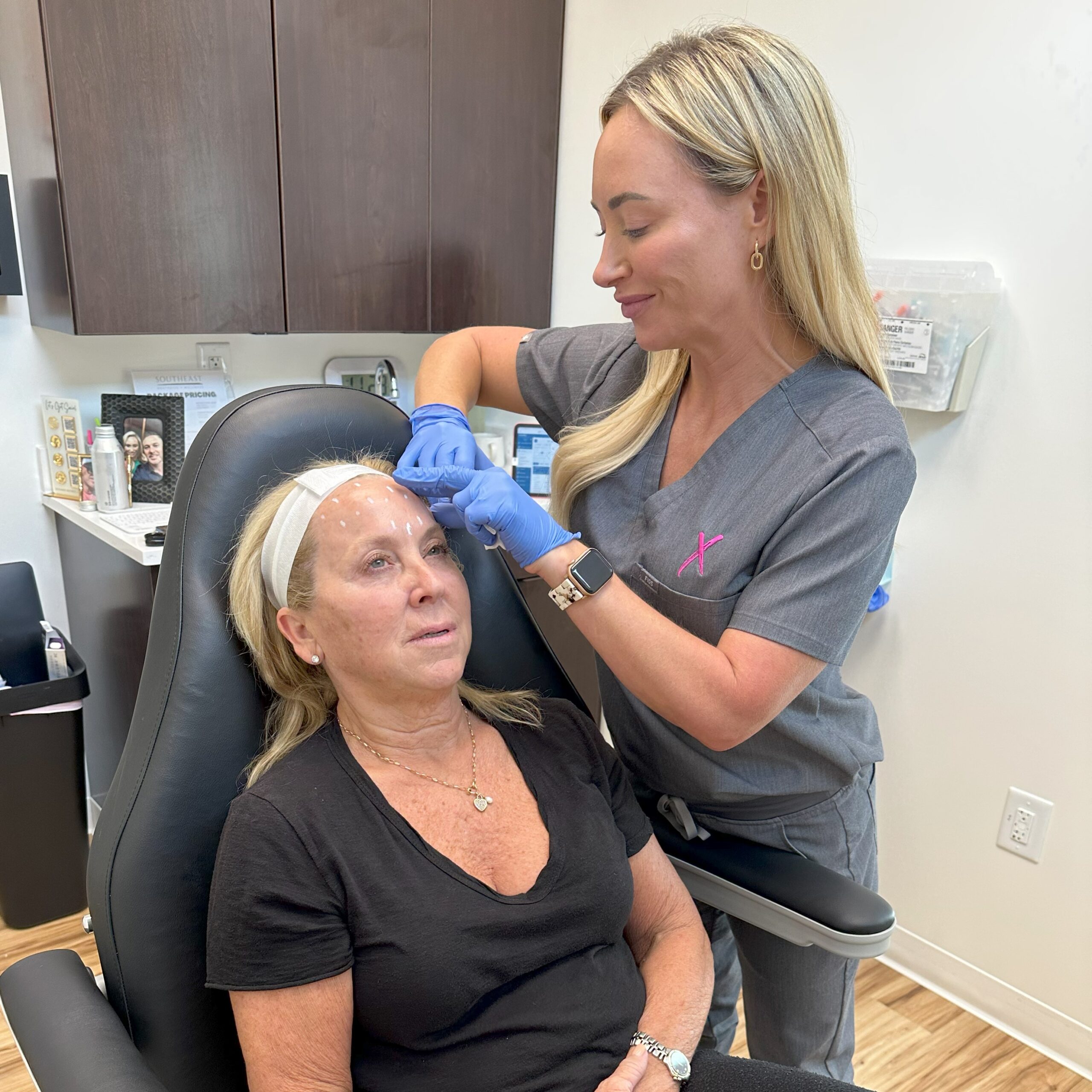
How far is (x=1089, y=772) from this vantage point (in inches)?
70.4

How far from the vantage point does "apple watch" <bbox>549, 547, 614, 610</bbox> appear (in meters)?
1.02

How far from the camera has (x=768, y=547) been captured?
1075mm

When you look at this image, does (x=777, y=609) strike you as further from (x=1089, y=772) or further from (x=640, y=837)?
(x=1089, y=772)

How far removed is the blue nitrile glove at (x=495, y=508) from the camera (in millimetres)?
1026

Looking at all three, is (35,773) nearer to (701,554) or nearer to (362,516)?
(362,516)

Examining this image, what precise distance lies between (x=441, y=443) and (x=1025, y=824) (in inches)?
57.5

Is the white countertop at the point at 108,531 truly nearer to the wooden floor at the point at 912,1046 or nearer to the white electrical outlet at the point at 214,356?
the white electrical outlet at the point at 214,356

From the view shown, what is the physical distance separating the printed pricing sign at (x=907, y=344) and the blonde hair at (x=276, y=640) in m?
1.19

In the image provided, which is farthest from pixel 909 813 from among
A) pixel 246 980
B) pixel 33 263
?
pixel 33 263

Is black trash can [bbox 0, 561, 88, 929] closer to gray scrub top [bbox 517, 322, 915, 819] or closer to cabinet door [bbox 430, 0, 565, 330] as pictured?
cabinet door [bbox 430, 0, 565, 330]

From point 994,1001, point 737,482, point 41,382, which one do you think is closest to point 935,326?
point 737,482

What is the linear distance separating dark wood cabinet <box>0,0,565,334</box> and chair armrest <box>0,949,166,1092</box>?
4.57 feet

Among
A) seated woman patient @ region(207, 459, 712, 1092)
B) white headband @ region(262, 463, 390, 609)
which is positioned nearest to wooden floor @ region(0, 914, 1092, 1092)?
seated woman patient @ region(207, 459, 712, 1092)

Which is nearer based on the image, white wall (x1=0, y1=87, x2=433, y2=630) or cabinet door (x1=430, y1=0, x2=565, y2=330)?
white wall (x1=0, y1=87, x2=433, y2=630)
